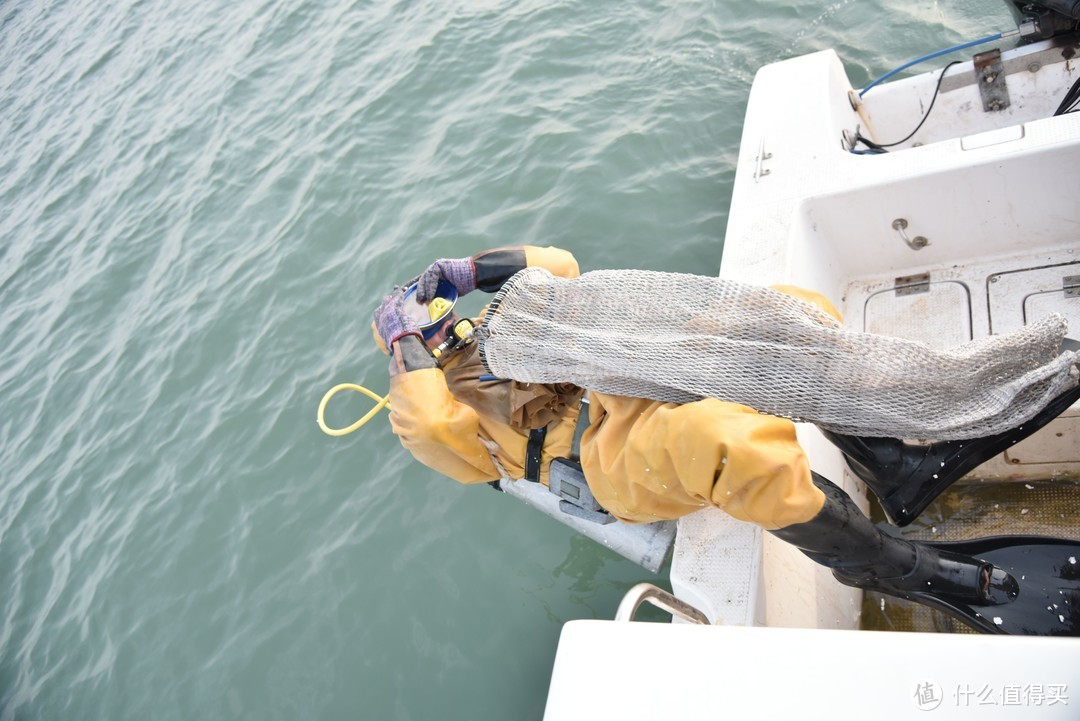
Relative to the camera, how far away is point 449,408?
2693mm

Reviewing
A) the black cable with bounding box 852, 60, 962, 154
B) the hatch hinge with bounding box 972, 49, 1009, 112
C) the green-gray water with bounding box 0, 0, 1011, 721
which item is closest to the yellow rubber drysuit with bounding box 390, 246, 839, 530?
the green-gray water with bounding box 0, 0, 1011, 721

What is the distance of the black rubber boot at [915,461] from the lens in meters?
2.12

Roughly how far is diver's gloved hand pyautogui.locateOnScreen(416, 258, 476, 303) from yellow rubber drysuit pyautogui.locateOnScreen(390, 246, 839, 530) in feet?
0.79

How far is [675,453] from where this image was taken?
2.01 metres

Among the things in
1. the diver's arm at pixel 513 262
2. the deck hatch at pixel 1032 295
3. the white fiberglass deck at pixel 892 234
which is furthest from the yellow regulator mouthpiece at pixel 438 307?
the deck hatch at pixel 1032 295

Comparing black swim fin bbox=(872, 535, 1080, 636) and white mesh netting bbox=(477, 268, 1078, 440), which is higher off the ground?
white mesh netting bbox=(477, 268, 1078, 440)

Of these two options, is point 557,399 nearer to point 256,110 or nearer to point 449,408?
point 449,408

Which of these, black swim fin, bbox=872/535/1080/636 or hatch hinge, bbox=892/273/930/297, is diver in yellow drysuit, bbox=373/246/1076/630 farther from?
hatch hinge, bbox=892/273/930/297

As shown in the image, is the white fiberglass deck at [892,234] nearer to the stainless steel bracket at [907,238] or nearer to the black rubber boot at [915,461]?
the stainless steel bracket at [907,238]

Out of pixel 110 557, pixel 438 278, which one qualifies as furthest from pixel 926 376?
pixel 110 557

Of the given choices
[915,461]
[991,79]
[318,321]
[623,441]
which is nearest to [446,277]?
[623,441]

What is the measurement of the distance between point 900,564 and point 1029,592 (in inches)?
13.9

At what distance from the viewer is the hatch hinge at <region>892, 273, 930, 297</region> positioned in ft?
10.9

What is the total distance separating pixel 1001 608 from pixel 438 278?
2128mm
